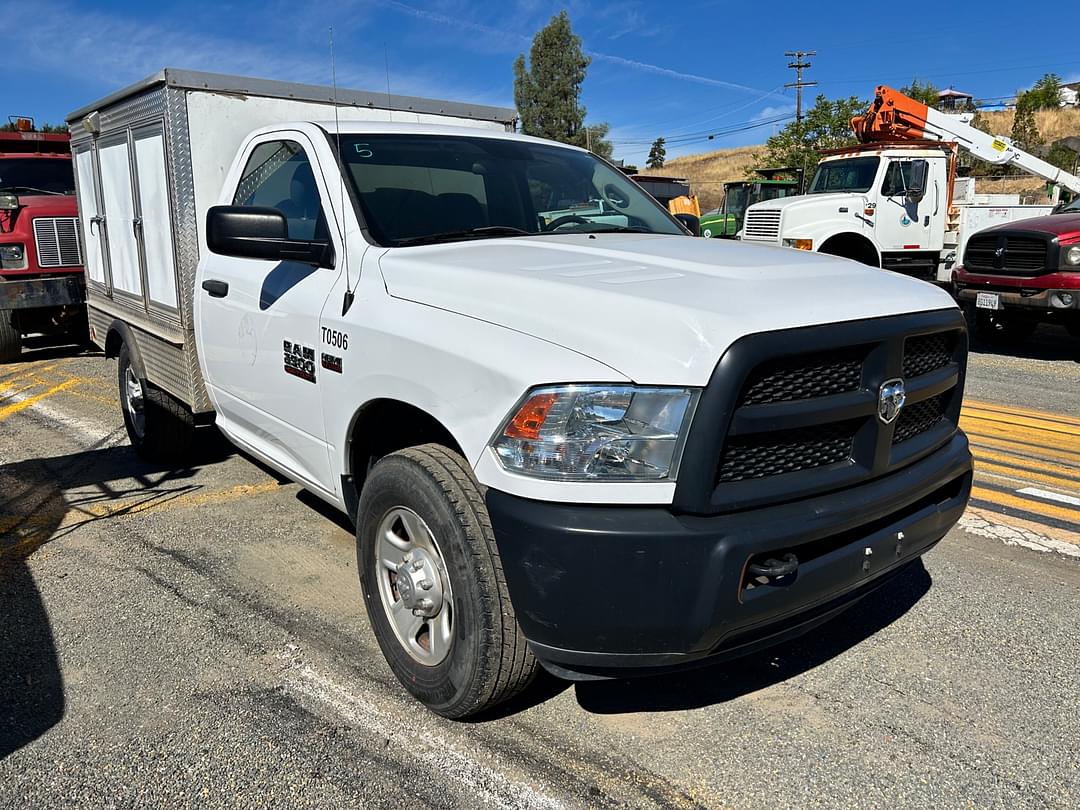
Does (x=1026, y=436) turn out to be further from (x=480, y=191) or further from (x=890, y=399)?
(x=480, y=191)

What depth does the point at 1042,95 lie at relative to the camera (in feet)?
148

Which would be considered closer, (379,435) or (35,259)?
(379,435)

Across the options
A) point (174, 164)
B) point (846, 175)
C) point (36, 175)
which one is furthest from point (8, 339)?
point (846, 175)

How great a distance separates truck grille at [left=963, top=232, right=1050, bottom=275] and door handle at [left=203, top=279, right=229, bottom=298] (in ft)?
29.5

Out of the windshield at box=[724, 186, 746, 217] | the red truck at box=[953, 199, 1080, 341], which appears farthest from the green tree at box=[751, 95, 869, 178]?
the red truck at box=[953, 199, 1080, 341]

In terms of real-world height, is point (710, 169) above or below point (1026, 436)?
above

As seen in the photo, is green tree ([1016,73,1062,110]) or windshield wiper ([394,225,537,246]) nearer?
windshield wiper ([394,225,537,246])

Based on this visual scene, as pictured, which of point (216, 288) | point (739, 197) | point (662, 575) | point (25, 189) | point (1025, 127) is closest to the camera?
point (662, 575)

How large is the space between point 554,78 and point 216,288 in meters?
56.1

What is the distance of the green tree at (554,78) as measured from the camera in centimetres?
5509

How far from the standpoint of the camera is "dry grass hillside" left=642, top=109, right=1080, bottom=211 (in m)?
37.5

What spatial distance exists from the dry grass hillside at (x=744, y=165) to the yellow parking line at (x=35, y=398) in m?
33.0

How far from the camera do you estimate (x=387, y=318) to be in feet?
9.23

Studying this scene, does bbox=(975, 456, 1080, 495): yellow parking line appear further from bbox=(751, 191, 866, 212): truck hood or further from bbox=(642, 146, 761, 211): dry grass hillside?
bbox=(642, 146, 761, 211): dry grass hillside
